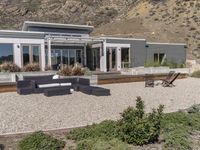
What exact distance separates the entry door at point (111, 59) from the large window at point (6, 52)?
894cm

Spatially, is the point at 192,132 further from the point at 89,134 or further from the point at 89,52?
the point at 89,52

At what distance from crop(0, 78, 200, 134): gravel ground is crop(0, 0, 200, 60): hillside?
30.3 meters

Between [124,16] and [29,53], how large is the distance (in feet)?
131

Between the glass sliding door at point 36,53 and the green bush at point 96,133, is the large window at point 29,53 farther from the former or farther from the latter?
the green bush at point 96,133

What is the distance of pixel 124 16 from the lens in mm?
61469

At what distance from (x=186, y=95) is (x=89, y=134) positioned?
8744 millimetres

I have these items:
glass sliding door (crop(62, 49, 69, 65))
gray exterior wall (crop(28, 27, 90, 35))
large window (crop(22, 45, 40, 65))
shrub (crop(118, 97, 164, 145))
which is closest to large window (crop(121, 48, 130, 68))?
gray exterior wall (crop(28, 27, 90, 35))

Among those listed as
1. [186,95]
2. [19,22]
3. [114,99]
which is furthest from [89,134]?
[19,22]

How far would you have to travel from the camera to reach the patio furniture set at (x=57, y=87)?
13805 mm

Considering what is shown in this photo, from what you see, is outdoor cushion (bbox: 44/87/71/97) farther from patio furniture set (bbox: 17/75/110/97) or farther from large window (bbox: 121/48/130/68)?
large window (bbox: 121/48/130/68)

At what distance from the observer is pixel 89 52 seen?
99.2 ft

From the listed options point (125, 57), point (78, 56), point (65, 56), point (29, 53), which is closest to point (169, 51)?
point (125, 57)

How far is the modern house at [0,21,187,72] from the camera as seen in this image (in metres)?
23.9

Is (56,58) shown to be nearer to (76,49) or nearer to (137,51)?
(76,49)
